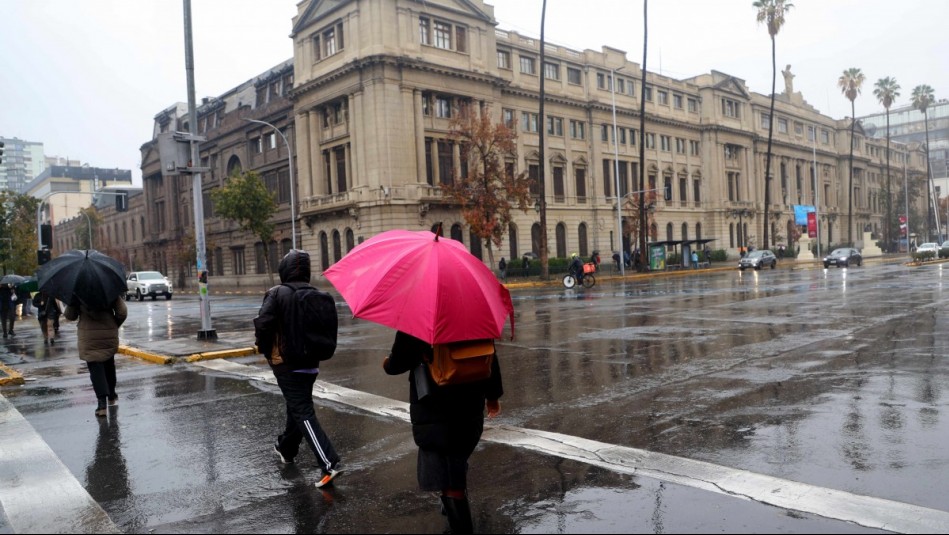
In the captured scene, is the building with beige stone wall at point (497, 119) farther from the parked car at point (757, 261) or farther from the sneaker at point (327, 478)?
the sneaker at point (327, 478)

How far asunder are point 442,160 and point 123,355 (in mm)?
35108

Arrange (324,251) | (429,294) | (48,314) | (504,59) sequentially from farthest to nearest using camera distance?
(504,59)
(324,251)
(48,314)
(429,294)

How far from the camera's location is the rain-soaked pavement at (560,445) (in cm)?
460

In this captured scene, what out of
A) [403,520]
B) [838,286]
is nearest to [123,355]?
[403,520]

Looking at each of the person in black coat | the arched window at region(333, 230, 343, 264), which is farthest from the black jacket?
the arched window at region(333, 230, 343, 264)

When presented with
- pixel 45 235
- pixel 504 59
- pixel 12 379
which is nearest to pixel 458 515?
pixel 12 379

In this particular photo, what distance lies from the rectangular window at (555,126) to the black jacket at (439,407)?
53.3m

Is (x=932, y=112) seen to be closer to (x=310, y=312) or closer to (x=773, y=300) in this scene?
(x=773, y=300)

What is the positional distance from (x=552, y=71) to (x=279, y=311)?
54099 mm

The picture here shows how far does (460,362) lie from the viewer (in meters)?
3.90

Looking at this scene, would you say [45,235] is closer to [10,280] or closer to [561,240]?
[10,280]

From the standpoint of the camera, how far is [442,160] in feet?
158

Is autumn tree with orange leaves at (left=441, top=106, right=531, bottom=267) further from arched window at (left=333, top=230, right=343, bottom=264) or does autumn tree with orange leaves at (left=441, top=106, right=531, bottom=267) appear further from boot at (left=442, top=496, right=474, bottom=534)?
boot at (left=442, top=496, right=474, bottom=534)

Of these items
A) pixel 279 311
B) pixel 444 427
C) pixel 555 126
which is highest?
pixel 555 126
